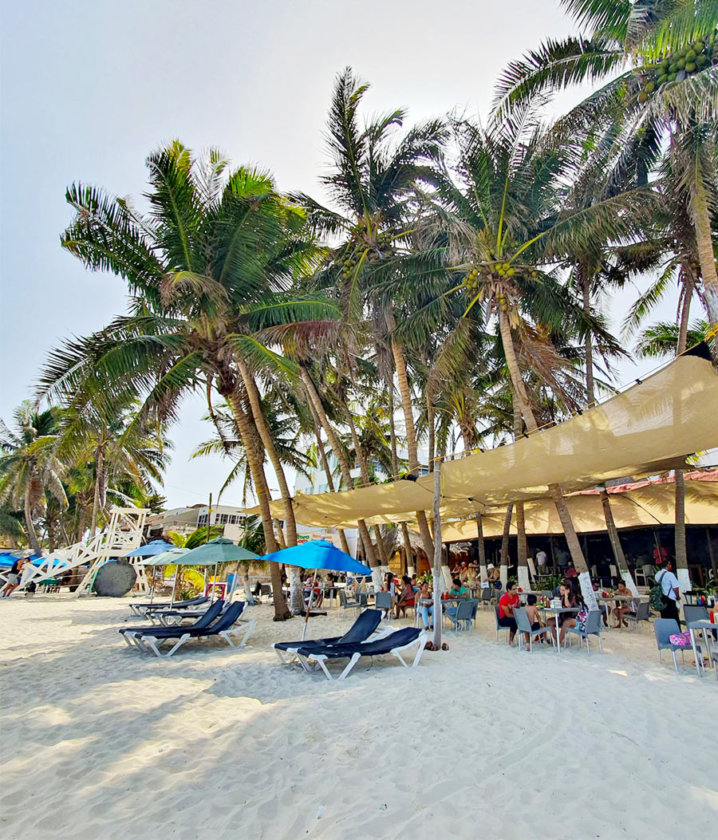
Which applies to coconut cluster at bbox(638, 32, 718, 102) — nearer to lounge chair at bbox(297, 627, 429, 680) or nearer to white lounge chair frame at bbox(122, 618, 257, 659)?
lounge chair at bbox(297, 627, 429, 680)

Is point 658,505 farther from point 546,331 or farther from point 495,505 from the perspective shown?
point 546,331

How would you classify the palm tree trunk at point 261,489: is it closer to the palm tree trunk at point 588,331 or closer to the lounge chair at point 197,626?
the lounge chair at point 197,626

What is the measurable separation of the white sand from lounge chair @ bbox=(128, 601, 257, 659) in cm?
91

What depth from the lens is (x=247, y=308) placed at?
1168 cm

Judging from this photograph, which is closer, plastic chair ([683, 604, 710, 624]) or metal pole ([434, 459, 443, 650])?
plastic chair ([683, 604, 710, 624])

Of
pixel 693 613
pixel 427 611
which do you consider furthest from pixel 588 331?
pixel 427 611

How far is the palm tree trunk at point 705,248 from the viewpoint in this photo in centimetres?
680

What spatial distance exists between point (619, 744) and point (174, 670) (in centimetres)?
569

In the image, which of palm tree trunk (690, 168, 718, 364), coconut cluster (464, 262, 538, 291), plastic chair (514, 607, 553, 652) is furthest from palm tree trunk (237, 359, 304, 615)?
palm tree trunk (690, 168, 718, 364)

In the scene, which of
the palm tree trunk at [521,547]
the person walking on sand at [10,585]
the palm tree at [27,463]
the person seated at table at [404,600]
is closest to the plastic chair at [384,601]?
the person seated at table at [404,600]

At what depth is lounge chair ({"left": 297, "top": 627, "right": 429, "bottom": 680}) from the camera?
6539 mm

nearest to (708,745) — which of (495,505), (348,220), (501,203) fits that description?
(501,203)

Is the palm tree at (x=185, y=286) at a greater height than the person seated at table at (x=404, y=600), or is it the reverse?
the palm tree at (x=185, y=286)

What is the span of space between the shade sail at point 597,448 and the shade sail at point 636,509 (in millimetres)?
2377
